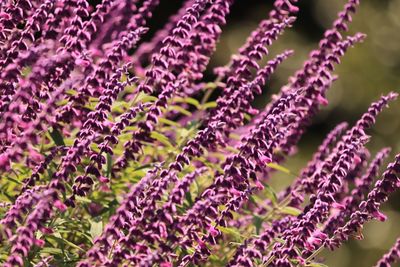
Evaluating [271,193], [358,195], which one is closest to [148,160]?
[271,193]

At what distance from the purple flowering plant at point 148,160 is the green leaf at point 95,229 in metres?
0.01

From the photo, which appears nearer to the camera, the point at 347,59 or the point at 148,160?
the point at 148,160

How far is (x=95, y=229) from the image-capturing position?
17.9 ft

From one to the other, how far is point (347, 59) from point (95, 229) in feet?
51.8

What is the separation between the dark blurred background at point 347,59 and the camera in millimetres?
19109

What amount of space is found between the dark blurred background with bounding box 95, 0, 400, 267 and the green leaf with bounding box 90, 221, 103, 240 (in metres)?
12.6

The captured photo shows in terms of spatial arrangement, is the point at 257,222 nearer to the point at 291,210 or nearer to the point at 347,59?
the point at 291,210

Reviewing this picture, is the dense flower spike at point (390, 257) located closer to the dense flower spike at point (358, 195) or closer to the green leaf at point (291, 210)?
the dense flower spike at point (358, 195)

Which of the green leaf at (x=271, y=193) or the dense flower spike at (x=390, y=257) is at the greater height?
the dense flower spike at (x=390, y=257)

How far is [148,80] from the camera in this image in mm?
5914

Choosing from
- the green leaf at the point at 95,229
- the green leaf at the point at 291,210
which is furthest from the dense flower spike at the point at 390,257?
the green leaf at the point at 95,229

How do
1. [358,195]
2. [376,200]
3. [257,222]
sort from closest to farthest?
[376,200]
[358,195]
[257,222]

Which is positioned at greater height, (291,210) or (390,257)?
(390,257)

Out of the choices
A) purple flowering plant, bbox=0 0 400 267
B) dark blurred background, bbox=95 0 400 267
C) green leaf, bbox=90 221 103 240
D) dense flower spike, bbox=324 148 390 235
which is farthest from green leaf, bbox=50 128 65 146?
dark blurred background, bbox=95 0 400 267
